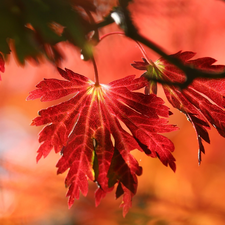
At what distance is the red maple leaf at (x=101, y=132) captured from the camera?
1.47 feet

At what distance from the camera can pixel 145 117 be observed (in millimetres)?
461

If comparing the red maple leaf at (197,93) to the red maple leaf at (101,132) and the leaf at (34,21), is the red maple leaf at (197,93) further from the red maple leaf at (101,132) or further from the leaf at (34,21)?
the leaf at (34,21)

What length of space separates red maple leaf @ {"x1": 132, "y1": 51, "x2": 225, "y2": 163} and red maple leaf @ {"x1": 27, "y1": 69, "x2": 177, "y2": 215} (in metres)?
0.05

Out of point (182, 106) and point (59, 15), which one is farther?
point (182, 106)

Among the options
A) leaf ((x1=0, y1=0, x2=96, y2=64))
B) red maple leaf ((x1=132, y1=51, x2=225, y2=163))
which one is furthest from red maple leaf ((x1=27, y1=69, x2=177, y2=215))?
leaf ((x1=0, y1=0, x2=96, y2=64))

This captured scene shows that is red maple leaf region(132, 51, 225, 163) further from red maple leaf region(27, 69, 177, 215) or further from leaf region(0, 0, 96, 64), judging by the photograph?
leaf region(0, 0, 96, 64)

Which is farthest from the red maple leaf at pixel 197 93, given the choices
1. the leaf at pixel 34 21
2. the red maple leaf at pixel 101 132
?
the leaf at pixel 34 21

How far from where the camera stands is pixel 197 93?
0.49 meters

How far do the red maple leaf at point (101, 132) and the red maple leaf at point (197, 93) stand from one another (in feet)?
0.16

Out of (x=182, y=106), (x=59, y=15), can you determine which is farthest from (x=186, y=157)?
(x=59, y=15)

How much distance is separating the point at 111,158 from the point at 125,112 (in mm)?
106

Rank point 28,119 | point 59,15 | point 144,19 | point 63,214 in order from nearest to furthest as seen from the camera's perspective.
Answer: point 59,15
point 144,19
point 28,119
point 63,214

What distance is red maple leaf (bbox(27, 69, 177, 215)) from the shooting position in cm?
45

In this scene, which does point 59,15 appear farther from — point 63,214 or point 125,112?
point 63,214
